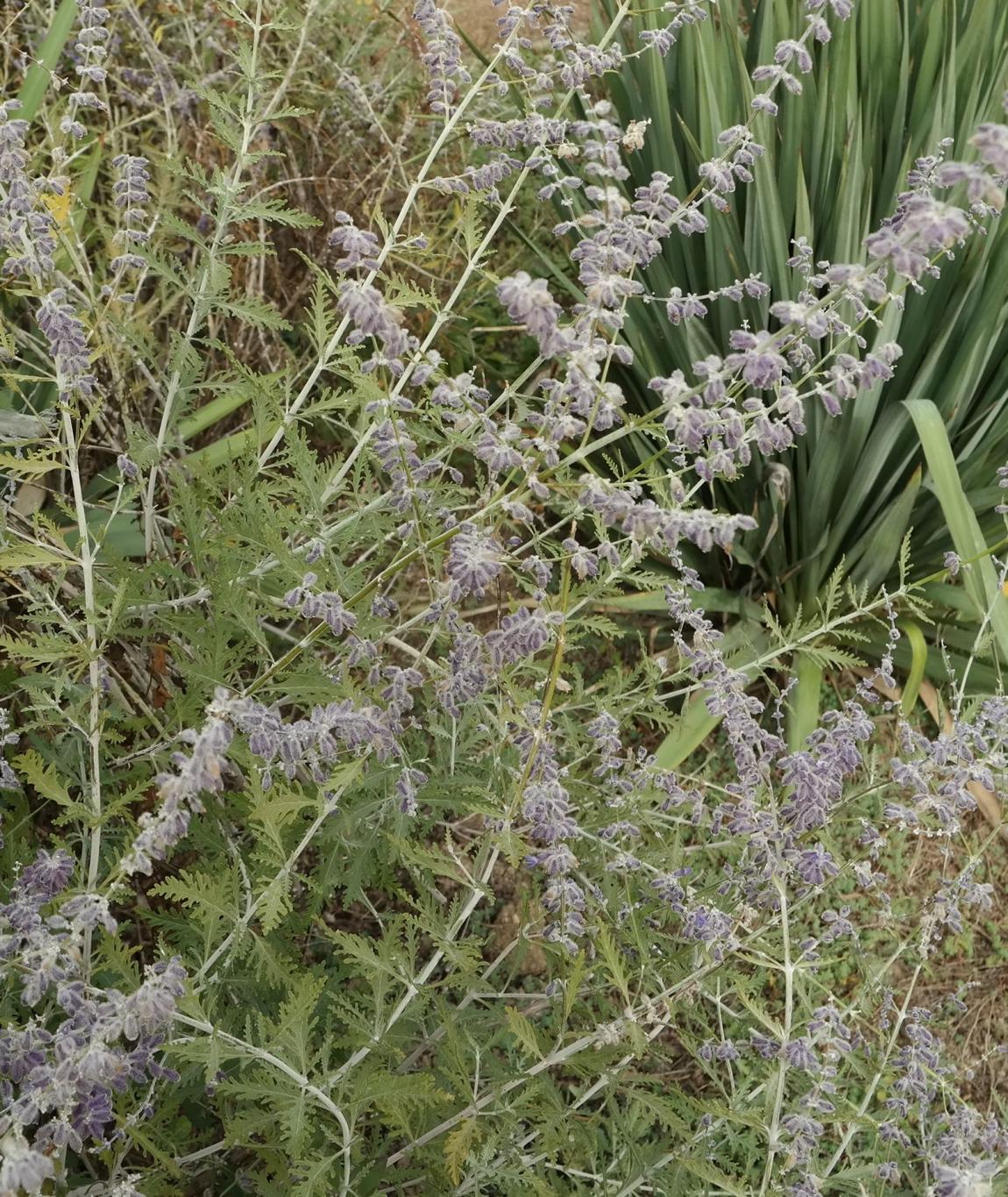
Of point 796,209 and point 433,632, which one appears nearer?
point 433,632

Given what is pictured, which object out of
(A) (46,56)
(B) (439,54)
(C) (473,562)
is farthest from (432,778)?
(A) (46,56)

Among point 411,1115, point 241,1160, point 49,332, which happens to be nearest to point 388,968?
point 411,1115

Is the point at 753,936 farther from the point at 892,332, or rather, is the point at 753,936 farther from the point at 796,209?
the point at 796,209

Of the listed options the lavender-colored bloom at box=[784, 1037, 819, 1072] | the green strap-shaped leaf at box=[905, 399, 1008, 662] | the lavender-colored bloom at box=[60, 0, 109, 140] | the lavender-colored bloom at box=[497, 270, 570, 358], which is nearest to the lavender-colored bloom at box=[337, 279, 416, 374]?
the lavender-colored bloom at box=[497, 270, 570, 358]

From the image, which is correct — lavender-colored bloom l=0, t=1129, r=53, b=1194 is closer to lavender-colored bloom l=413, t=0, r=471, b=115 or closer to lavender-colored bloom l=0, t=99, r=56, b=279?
lavender-colored bloom l=0, t=99, r=56, b=279

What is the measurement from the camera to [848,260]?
3105 mm

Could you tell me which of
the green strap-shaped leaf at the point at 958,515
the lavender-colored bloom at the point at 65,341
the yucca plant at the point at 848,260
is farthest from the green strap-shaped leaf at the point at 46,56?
the green strap-shaped leaf at the point at 958,515

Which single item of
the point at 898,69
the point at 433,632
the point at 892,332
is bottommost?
the point at 892,332

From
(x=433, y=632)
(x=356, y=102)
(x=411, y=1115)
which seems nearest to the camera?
(x=433, y=632)

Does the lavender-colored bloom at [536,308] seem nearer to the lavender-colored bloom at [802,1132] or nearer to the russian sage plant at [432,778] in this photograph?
the russian sage plant at [432,778]

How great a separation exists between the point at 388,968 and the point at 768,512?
7.19 ft

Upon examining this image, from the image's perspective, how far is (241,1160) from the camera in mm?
2230

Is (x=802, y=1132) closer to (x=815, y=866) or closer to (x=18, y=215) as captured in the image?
(x=815, y=866)

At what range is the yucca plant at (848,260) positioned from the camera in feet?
10.1
